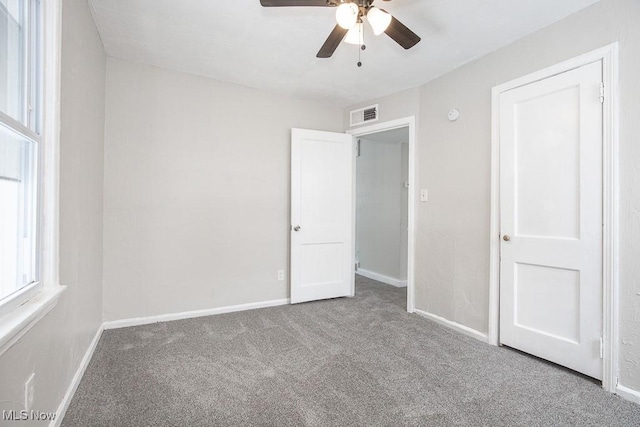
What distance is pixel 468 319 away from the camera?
2.89 metres

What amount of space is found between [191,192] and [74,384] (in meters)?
1.82

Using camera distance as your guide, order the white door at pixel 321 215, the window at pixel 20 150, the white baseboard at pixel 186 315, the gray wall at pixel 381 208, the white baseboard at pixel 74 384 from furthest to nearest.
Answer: the gray wall at pixel 381 208, the white door at pixel 321 215, the white baseboard at pixel 186 315, the white baseboard at pixel 74 384, the window at pixel 20 150

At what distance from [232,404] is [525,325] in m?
2.16

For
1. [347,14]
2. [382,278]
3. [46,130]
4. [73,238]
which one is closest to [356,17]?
[347,14]

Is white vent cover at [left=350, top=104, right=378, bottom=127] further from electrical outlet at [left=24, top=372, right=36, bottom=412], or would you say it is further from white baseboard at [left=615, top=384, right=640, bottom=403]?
electrical outlet at [left=24, top=372, right=36, bottom=412]

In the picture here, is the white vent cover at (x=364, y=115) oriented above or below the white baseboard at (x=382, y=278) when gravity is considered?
above

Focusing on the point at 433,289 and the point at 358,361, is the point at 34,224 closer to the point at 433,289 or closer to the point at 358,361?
the point at 358,361

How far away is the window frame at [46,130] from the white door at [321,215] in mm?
2369

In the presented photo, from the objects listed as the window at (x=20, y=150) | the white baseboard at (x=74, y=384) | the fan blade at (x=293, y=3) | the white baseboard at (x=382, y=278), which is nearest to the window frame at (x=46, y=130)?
the window at (x=20, y=150)

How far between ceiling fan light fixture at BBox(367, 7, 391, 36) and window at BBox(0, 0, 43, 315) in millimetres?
1576

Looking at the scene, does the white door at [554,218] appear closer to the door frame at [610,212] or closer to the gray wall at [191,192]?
the door frame at [610,212]

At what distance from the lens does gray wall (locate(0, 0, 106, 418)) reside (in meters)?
1.29

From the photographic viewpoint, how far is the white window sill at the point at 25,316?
1039 mm

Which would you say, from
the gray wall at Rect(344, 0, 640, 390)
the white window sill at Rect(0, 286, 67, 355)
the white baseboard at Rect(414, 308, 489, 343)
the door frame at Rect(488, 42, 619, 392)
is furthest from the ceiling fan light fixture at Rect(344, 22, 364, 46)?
the white baseboard at Rect(414, 308, 489, 343)
